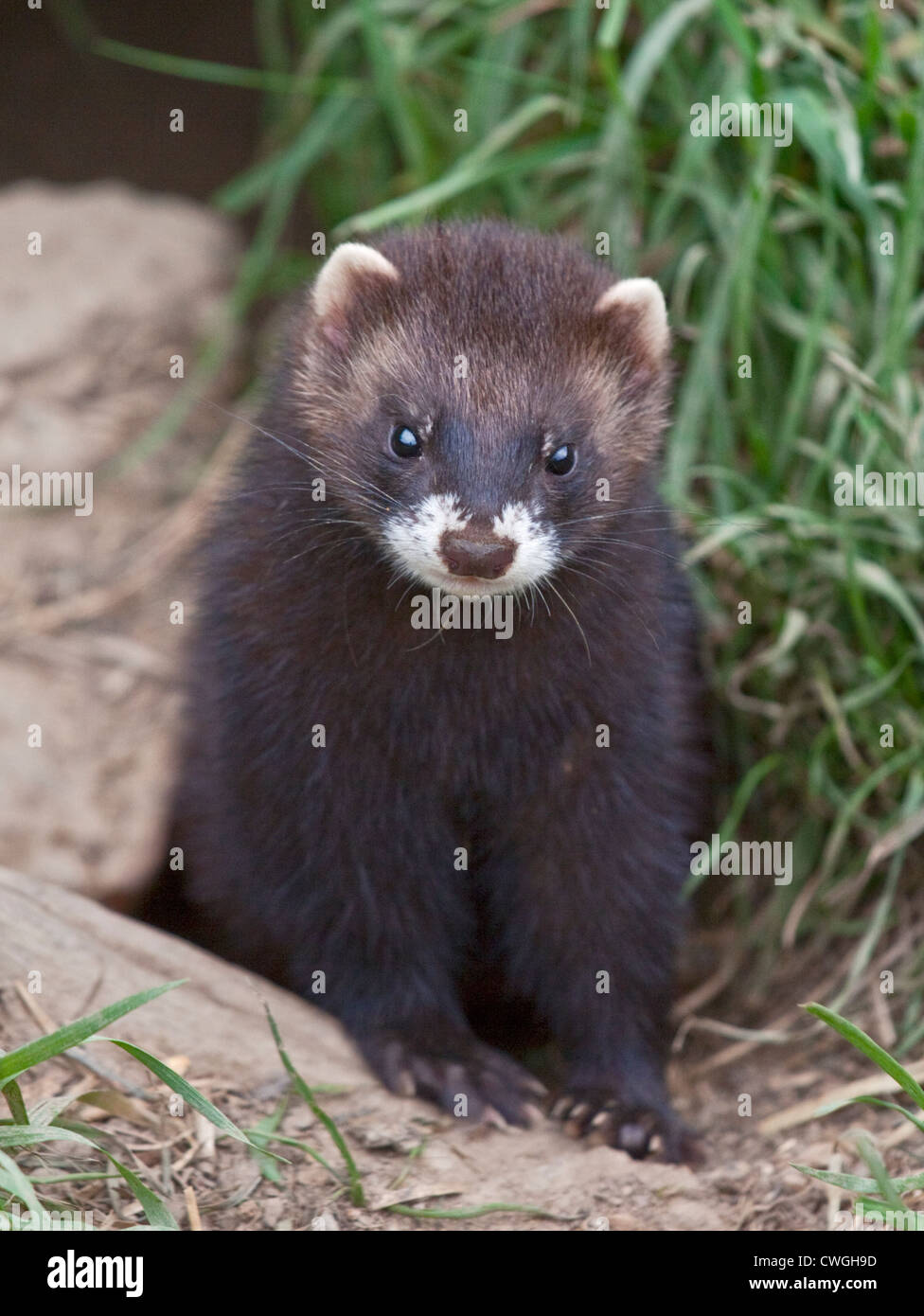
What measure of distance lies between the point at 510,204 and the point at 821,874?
3146 millimetres

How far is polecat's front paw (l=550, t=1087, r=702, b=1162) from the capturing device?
15.6 feet

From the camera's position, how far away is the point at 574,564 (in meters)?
4.39

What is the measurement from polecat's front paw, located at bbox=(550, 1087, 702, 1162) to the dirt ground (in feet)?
0.23

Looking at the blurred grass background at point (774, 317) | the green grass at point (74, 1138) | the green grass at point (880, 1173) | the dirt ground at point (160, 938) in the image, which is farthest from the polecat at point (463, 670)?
the green grass at point (880, 1173)

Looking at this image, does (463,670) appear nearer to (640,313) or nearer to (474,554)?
(474,554)

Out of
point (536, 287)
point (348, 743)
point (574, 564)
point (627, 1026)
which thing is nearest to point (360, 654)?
point (348, 743)

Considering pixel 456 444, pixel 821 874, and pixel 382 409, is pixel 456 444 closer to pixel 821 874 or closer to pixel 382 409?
pixel 382 409

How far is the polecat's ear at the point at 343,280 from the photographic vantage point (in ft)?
14.1

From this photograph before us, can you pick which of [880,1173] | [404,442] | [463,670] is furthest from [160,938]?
[880,1173]

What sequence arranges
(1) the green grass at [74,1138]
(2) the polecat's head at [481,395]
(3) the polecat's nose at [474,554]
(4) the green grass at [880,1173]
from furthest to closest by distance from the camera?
(2) the polecat's head at [481,395], (3) the polecat's nose at [474,554], (4) the green grass at [880,1173], (1) the green grass at [74,1138]

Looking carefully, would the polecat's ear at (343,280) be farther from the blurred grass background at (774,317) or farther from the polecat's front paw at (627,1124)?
the polecat's front paw at (627,1124)

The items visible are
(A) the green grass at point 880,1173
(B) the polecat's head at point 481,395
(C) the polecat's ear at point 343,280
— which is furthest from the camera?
(C) the polecat's ear at point 343,280

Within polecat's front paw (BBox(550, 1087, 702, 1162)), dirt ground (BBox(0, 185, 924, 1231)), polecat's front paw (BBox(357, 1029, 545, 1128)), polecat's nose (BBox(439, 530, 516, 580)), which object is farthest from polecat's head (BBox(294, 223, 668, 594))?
polecat's front paw (BBox(550, 1087, 702, 1162))

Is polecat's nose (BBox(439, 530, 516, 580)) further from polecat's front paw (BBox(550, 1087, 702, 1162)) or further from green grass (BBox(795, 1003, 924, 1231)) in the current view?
polecat's front paw (BBox(550, 1087, 702, 1162))
